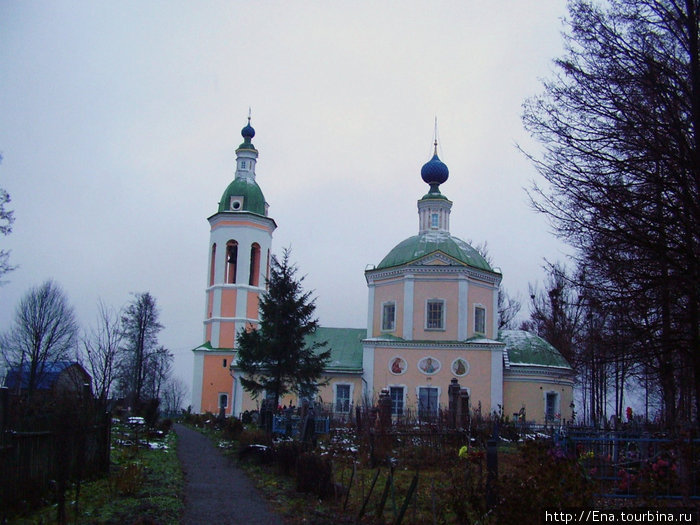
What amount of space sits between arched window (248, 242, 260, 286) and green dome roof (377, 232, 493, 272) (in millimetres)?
9881

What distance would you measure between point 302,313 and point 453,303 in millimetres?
9608

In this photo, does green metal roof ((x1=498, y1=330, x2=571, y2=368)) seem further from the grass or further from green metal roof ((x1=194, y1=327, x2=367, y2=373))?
the grass

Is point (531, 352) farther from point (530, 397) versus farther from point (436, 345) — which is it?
point (436, 345)

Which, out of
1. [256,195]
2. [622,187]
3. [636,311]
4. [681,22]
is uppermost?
[256,195]

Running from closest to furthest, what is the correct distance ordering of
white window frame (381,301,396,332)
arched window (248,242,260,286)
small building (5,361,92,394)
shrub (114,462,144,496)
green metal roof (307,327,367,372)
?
1. shrub (114,462,144,496)
2. small building (5,361,92,394)
3. white window frame (381,301,396,332)
4. green metal roof (307,327,367,372)
5. arched window (248,242,260,286)

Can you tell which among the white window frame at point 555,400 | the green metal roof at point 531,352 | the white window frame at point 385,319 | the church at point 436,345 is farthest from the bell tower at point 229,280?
the white window frame at point 555,400

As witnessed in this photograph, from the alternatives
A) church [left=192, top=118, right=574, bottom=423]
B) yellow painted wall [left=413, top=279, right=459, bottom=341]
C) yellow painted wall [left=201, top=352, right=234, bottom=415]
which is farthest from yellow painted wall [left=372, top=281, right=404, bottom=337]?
yellow painted wall [left=201, top=352, right=234, bottom=415]

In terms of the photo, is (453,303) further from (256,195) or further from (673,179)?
(673,179)

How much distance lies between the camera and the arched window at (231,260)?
43.7 meters

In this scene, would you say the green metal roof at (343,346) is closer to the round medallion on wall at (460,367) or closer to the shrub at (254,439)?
the round medallion on wall at (460,367)

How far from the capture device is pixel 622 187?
9.41m

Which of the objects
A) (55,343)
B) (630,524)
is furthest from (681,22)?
(55,343)

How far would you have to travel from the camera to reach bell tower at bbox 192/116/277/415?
41969 millimetres

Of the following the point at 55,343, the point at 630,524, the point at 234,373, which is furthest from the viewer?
the point at 55,343
